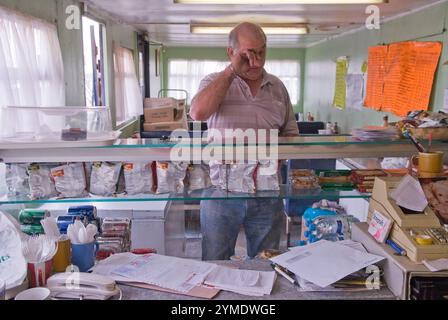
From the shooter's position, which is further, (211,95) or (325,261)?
(211,95)

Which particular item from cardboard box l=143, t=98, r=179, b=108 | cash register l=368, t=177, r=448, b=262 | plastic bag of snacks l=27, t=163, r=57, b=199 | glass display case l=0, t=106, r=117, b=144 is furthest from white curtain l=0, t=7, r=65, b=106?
cardboard box l=143, t=98, r=179, b=108

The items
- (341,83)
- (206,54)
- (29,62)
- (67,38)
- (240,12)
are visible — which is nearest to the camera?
(29,62)

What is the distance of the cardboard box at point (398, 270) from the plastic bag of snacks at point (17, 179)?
45.0 inches

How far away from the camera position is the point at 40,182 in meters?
1.44

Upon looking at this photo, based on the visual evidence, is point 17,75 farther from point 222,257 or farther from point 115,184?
point 222,257

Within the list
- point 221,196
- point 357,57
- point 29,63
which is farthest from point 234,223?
point 357,57

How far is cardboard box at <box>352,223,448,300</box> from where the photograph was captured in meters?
1.16

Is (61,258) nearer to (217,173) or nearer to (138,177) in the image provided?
(138,177)

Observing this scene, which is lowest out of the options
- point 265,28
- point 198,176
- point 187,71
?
point 198,176

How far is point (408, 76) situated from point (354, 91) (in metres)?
1.61

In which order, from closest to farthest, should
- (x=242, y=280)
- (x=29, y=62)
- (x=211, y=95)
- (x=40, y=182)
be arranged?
(x=242, y=280)
(x=40, y=182)
(x=211, y=95)
(x=29, y=62)

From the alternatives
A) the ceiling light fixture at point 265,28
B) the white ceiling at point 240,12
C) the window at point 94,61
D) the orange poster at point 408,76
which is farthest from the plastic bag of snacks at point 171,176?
the ceiling light fixture at point 265,28

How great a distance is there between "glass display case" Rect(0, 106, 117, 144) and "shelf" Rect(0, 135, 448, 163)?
1.5 inches

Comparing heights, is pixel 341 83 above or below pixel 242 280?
above
